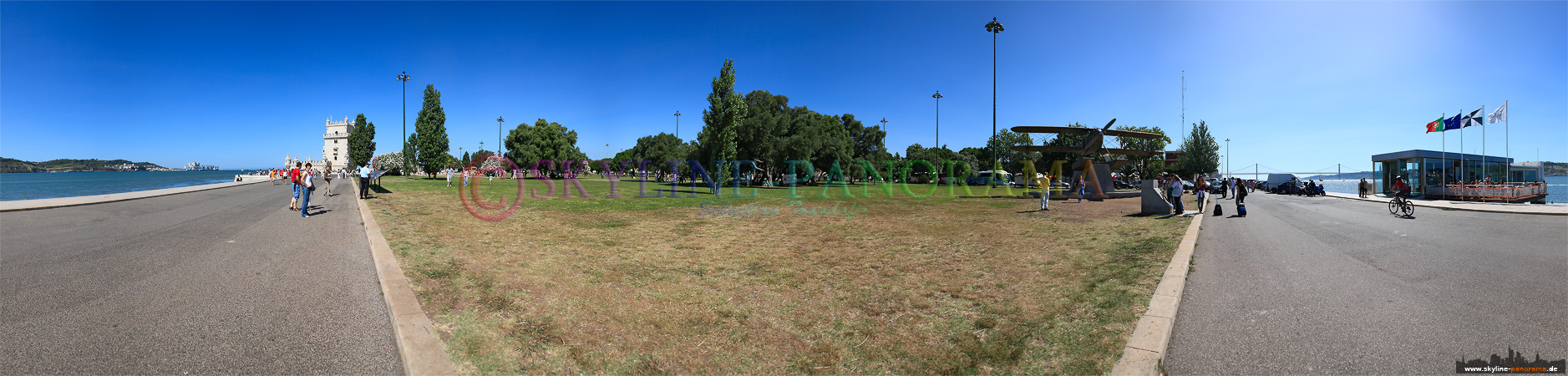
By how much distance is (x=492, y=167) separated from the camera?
2493 inches

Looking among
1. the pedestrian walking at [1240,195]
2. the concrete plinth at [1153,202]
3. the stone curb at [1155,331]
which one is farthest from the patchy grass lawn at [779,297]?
the pedestrian walking at [1240,195]

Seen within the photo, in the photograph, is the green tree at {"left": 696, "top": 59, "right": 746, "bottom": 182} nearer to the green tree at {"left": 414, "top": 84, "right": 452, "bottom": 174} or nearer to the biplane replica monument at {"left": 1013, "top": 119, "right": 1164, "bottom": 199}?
Result: the biplane replica monument at {"left": 1013, "top": 119, "right": 1164, "bottom": 199}

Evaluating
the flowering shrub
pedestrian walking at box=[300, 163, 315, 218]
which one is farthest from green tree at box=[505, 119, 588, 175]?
pedestrian walking at box=[300, 163, 315, 218]

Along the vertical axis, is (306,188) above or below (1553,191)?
above

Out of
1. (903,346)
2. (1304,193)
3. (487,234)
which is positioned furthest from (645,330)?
(1304,193)

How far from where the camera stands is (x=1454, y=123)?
89.6 feet

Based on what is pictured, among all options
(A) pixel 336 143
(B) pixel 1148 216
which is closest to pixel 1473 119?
(B) pixel 1148 216

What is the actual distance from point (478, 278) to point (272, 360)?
8.04ft

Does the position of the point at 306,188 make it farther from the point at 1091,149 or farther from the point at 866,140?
the point at 866,140

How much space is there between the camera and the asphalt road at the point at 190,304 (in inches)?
134

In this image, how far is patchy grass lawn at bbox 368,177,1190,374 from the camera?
350cm

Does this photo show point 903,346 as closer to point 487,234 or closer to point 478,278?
point 478,278

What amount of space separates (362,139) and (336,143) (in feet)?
269

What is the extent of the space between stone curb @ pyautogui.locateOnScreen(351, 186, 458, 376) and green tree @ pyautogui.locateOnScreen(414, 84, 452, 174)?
213 feet
